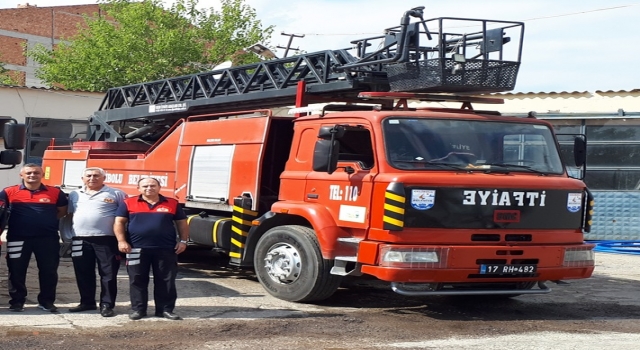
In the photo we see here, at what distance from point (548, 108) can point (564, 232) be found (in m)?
10.3

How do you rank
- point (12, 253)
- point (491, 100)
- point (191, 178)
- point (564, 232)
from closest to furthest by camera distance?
point (12, 253), point (564, 232), point (491, 100), point (191, 178)

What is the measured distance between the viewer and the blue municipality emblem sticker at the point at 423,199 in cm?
902

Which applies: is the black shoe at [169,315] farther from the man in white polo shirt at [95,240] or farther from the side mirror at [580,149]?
the side mirror at [580,149]

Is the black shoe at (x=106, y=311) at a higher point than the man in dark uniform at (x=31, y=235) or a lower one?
lower

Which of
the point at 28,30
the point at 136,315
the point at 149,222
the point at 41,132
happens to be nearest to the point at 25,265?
the point at 136,315

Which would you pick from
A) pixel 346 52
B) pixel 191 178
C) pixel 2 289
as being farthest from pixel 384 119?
pixel 2 289

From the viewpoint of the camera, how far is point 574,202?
9.84m

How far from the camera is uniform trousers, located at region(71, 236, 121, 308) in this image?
29.1ft

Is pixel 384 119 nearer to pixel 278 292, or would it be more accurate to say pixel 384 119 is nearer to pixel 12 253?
pixel 278 292

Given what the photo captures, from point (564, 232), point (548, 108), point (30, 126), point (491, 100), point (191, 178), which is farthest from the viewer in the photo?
point (30, 126)

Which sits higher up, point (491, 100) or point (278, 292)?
point (491, 100)

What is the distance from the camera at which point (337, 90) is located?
1107 centimetres

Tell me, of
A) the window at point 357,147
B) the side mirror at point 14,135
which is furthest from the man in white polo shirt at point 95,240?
the window at point 357,147

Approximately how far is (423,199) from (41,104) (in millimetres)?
18876
